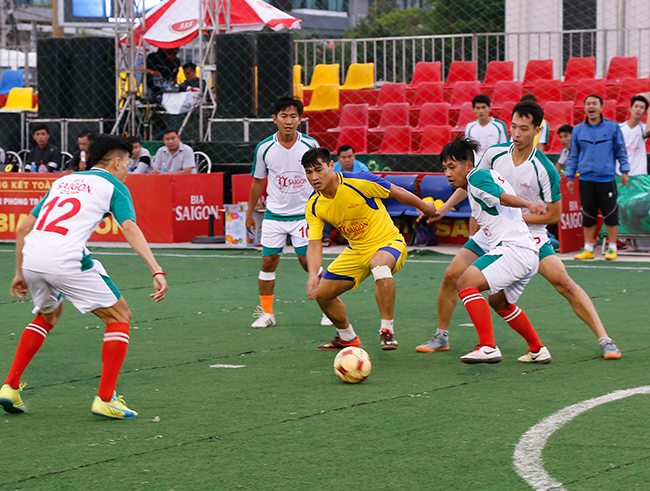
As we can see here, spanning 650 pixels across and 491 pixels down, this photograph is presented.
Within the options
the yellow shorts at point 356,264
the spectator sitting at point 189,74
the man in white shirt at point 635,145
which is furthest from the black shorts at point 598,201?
the spectator sitting at point 189,74

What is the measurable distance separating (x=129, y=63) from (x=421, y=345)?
13243 mm

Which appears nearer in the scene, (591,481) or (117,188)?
(591,481)

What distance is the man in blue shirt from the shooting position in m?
11.8

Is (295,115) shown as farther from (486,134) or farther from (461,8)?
(461,8)

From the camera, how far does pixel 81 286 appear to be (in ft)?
16.2

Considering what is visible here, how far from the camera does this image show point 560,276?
6.39 meters

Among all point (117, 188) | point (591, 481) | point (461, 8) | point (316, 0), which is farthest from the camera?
point (316, 0)

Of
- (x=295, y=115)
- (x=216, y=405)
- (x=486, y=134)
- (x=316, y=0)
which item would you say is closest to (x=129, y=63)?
(x=486, y=134)

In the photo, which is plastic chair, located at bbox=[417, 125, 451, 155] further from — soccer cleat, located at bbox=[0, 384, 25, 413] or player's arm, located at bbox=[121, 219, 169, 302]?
soccer cleat, located at bbox=[0, 384, 25, 413]

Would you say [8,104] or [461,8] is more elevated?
[461,8]

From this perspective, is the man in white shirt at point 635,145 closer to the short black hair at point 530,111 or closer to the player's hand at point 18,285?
the short black hair at point 530,111

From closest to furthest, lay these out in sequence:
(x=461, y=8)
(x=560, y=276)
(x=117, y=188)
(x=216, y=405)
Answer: (x=117, y=188)
(x=216, y=405)
(x=560, y=276)
(x=461, y=8)

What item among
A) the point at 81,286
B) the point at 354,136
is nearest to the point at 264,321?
the point at 81,286

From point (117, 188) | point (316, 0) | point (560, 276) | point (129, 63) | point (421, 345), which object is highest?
point (316, 0)
